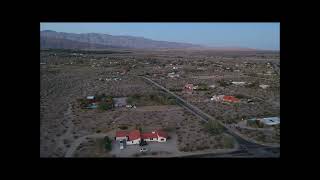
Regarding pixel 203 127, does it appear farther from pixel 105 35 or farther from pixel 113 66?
pixel 105 35

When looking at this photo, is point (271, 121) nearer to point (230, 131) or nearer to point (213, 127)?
point (230, 131)

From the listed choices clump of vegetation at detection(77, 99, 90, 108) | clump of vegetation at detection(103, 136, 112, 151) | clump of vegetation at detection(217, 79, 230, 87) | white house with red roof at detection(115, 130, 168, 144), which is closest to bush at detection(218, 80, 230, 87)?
clump of vegetation at detection(217, 79, 230, 87)

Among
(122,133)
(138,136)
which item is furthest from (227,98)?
(122,133)

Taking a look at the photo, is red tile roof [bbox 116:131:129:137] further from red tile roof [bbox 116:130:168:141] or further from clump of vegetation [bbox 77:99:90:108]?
clump of vegetation [bbox 77:99:90:108]

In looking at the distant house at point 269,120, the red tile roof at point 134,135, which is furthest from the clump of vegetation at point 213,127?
the red tile roof at point 134,135
